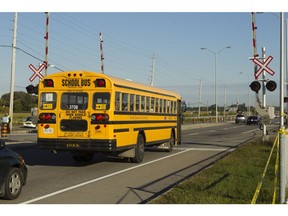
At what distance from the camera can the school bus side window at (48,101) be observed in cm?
1327

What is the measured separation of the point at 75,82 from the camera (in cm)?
1311

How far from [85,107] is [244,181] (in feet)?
17.4

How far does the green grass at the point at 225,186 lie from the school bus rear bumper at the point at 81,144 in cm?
289

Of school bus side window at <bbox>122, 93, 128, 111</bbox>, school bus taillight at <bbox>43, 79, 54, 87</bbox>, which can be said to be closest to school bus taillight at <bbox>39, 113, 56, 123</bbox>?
school bus taillight at <bbox>43, 79, 54, 87</bbox>

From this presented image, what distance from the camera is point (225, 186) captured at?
912 centimetres

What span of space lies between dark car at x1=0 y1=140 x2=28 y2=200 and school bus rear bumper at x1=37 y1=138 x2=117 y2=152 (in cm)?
389

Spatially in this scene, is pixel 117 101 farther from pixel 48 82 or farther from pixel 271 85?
pixel 271 85

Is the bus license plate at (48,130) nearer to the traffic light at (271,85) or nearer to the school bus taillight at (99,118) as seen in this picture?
the school bus taillight at (99,118)

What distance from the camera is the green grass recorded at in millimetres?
7723

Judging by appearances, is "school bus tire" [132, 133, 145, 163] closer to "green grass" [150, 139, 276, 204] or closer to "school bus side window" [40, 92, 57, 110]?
"green grass" [150, 139, 276, 204]

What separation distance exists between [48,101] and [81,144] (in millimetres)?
1756

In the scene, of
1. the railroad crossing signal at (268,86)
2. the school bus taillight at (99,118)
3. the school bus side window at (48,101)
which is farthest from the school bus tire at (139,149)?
the railroad crossing signal at (268,86)
